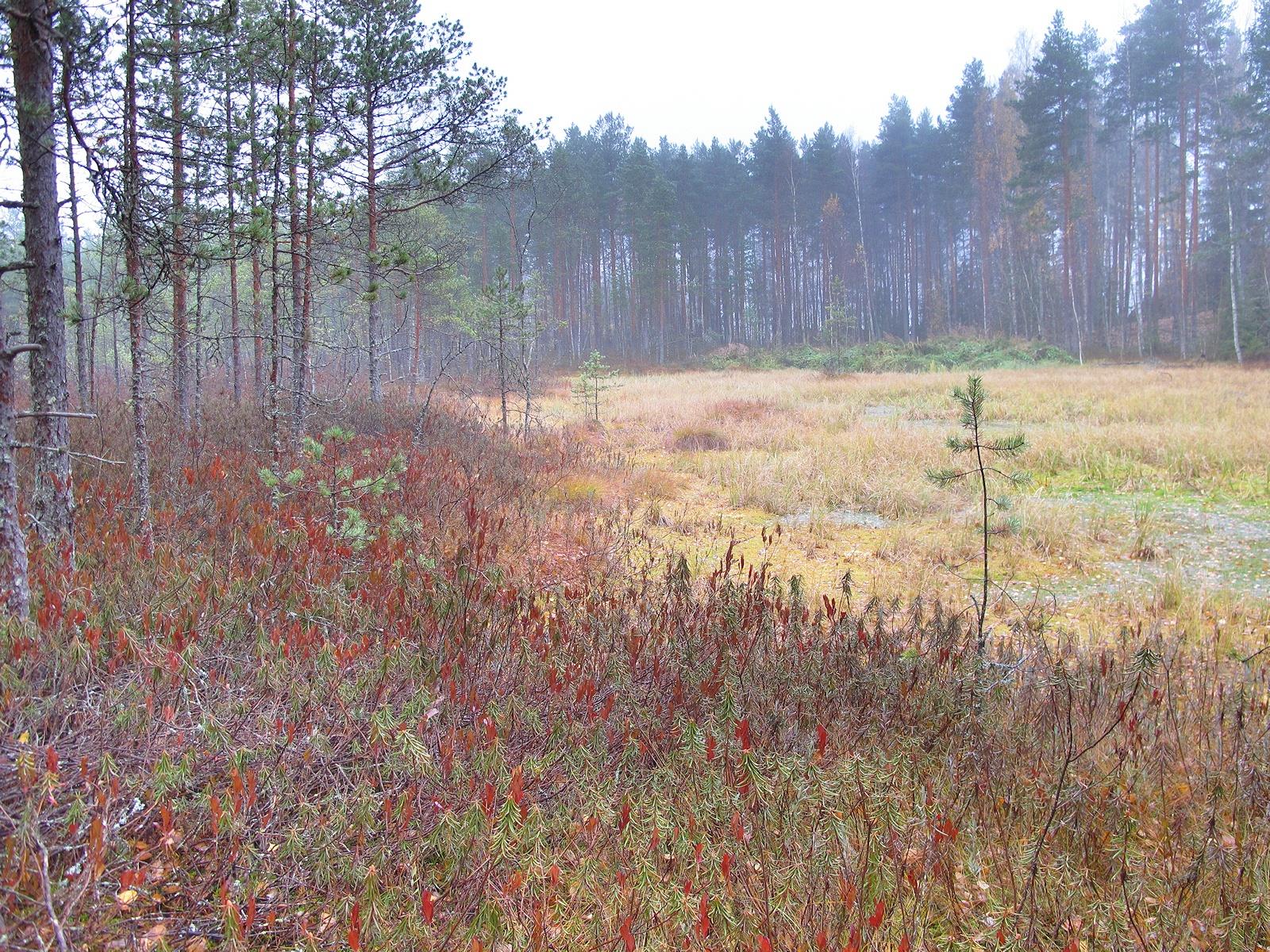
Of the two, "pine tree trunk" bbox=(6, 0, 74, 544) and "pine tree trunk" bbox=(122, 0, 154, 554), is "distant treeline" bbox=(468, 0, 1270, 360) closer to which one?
"pine tree trunk" bbox=(122, 0, 154, 554)

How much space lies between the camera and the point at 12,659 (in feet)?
9.55

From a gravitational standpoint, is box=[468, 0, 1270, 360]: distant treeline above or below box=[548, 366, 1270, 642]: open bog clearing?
above

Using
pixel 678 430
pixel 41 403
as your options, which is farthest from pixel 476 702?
pixel 678 430

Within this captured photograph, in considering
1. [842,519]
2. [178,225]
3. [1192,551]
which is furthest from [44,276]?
[1192,551]

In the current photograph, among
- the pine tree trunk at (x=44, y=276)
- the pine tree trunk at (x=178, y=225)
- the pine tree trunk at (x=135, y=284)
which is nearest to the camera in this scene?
the pine tree trunk at (x=44, y=276)

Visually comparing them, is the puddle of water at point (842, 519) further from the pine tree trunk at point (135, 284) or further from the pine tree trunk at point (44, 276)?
the pine tree trunk at point (44, 276)

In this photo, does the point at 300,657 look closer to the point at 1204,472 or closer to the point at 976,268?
the point at 1204,472

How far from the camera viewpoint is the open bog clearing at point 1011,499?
650cm

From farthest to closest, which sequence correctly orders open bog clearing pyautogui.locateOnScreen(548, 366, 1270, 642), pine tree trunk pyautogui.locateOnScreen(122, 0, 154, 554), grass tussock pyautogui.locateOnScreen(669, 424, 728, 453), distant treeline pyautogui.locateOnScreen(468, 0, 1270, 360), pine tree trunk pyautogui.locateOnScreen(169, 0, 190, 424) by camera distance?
distant treeline pyautogui.locateOnScreen(468, 0, 1270, 360) → grass tussock pyautogui.locateOnScreen(669, 424, 728, 453) → open bog clearing pyautogui.locateOnScreen(548, 366, 1270, 642) → pine tree trunk pyautogui.locateOnScreen(169, 0, 190, 424) → pine tree trunk pyautogui.locateOnScreen(122, 0, 154, 554)

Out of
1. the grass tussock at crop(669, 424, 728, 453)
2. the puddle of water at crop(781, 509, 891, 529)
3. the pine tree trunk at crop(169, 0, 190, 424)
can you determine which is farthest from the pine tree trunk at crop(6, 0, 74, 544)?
the grass tussock at crop(669, 424, 728, 453)

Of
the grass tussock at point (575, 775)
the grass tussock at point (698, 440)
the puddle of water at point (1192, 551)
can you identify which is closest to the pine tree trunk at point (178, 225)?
the grass tussock at point (575, 775)

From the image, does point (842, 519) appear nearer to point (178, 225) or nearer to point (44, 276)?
point (178, 225)

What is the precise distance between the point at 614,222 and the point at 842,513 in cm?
4291

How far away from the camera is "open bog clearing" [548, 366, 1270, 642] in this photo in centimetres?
650
